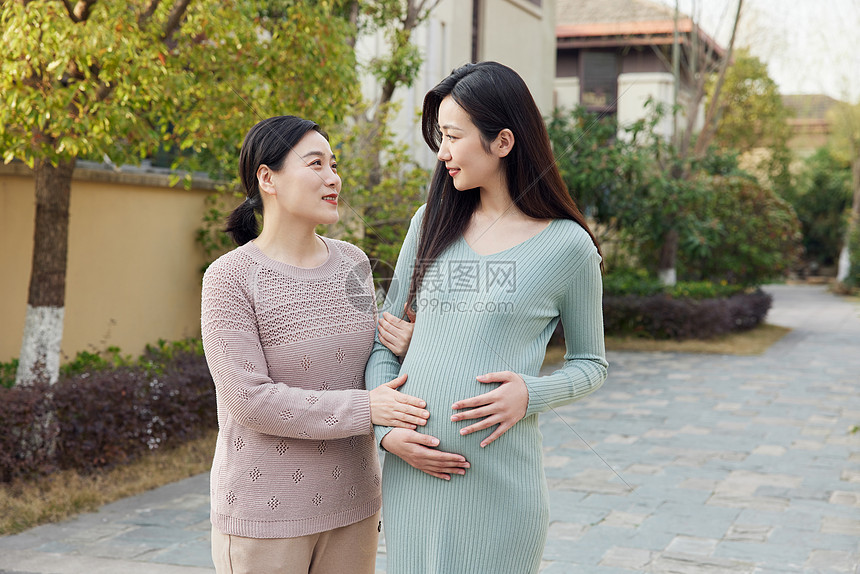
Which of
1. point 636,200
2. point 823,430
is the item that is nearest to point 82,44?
point 823,430

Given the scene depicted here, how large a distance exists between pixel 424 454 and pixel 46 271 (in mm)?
3902

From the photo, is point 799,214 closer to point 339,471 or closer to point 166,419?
point 166,419

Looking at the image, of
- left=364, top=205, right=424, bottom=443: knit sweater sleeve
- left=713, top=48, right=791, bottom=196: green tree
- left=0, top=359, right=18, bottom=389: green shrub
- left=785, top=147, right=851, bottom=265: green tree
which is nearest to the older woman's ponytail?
left=364, top=205, right=424, bottom=443: knit sweater sleeve

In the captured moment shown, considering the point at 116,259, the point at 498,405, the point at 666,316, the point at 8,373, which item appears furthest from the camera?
the point at 666,316

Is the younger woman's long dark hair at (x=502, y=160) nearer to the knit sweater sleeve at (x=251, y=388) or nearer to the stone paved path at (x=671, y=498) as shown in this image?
the knit sweater sleeve at (x=251, y=388)

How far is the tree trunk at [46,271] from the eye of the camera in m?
4.89

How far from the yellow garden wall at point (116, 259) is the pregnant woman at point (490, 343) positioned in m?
4.45

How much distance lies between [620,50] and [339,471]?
18.5 metres

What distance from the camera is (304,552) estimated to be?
1855mm

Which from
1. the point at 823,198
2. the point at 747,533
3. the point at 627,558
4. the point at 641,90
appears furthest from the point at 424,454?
the point at 823,198

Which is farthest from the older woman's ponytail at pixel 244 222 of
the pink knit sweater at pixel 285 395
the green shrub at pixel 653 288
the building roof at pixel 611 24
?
the building roof at pixel 611 24

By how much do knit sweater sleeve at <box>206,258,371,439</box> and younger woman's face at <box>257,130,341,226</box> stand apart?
19 centimetres

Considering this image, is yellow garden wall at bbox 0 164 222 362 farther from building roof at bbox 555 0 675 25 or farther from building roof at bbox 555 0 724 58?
building roof at bbox 555 0 675 25

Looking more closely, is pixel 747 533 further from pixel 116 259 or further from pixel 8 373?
pixel 116 259
